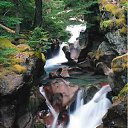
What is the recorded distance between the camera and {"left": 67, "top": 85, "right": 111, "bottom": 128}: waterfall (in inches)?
632

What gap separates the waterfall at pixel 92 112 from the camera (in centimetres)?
1606

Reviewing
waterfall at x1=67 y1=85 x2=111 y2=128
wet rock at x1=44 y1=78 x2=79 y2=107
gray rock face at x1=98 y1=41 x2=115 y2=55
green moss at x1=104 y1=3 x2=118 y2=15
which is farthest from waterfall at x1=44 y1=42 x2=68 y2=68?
waterfall at x1=67 y1=85 x2=111 y2=128

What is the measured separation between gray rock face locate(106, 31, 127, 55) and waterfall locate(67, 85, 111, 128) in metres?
2.26

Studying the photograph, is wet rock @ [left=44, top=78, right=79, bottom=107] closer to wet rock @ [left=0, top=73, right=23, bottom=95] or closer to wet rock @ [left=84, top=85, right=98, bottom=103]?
wet rock @ [left=84, top=85, right=98, bottom=103]

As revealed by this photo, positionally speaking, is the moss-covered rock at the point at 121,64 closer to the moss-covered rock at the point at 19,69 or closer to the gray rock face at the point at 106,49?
the moss-covered rock at the point at 19,69

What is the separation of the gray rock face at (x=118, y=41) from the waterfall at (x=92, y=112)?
2258 millimetres

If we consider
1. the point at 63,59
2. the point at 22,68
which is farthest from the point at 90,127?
the point at 63,59

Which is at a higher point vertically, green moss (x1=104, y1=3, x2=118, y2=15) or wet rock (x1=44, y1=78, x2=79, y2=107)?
green moss (x1=104, y1=3, x2=118, y2=15)

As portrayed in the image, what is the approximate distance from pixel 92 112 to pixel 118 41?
13.5 ft

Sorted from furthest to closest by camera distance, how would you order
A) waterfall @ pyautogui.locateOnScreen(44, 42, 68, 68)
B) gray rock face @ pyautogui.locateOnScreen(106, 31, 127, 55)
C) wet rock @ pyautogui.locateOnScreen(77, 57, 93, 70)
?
1. waterfall @ pyautogui.locateOnScreen(44, 42, 68, 68)
2. wet rock @ pyautogui.locateOnScreen(77, 57, 93, 70)
3. gray rock face @ pyautogui.locateOnScreen(106, 31, 127, 55)

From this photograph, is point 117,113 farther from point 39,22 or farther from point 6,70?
point 39,22

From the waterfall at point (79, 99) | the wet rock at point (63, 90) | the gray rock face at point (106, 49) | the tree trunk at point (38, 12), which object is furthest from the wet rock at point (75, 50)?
the waterfall at point (79, 99)

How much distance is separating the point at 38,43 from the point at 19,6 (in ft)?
13.8

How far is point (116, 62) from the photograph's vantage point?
44.7ft
